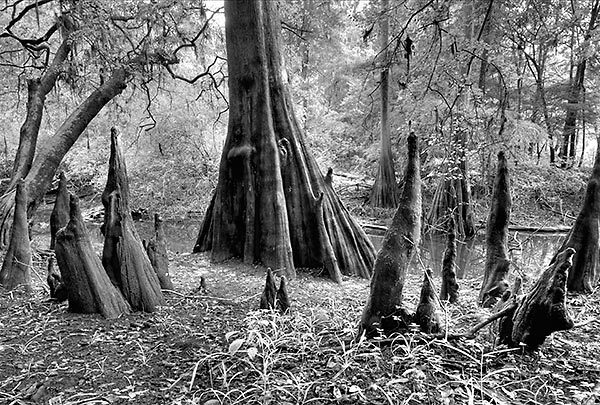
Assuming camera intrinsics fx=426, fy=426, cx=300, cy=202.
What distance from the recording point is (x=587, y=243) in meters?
3.81

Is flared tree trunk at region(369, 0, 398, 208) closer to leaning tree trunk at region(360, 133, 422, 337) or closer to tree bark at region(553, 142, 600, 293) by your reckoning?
tree bark at region(553, 142, 600, 293)

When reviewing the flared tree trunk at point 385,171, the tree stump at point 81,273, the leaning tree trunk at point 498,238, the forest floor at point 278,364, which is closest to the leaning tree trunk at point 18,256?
the forest floor at point 278,364

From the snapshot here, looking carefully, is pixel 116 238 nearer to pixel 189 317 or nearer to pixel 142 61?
pixel 189 317

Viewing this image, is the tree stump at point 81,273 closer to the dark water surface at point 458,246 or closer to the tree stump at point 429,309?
the tree stump at point 429,309

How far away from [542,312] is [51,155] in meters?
7.80

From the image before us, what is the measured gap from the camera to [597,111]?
1898 cm

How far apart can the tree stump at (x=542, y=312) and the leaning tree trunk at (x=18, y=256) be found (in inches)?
188

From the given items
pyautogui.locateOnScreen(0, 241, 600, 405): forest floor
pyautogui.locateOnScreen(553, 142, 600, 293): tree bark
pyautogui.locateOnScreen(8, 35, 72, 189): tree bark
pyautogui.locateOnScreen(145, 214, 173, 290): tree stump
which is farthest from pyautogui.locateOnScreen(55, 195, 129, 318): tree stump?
pyautogui.locateOnScreen(8, 35, 72, 189): tree bark

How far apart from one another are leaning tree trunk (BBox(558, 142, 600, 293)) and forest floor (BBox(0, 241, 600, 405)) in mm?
212

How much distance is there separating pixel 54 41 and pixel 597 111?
21.3 meters

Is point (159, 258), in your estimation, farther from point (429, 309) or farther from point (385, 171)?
point (385, 171)

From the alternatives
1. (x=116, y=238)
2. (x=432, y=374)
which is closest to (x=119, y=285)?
(x=116, y=238)

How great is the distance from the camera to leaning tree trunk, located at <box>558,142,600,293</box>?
12.5 feet

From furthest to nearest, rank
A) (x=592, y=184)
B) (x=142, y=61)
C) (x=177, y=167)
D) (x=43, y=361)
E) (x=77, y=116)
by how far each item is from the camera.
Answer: (x=177, y=167)
(x=142, y=61)
(x=77, y=116)
(x=592, y=184)
(x=43, y=361)
